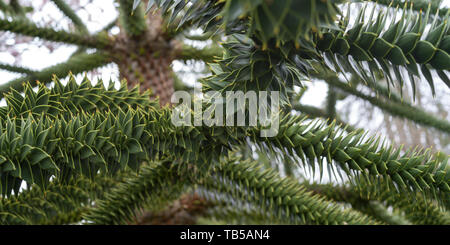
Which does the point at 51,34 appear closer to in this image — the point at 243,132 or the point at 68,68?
the point at 68,68

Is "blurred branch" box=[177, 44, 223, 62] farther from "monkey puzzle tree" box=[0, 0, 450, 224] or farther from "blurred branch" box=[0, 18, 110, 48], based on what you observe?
"monkey puzzle tree" box=[0, 0, 450, 224]

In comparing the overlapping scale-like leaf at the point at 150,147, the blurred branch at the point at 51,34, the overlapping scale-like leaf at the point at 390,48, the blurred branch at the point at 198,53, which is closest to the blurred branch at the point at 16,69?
the blurred branch at the point at 51,34

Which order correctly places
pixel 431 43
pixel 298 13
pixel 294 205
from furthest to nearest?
1. pixel 294 205
2. pixel 431 43
3. pixel 298 13

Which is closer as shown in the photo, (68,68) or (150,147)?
(150,147)

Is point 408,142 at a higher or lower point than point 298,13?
higher

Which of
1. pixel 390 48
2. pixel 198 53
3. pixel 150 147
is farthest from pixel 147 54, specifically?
pixel 390 48

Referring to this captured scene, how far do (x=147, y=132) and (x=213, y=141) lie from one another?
18 cm

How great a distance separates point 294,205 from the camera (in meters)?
1.21

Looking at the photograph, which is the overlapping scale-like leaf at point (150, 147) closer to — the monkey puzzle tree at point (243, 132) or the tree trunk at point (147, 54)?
the monkey puzzle tree at point (243, 132)

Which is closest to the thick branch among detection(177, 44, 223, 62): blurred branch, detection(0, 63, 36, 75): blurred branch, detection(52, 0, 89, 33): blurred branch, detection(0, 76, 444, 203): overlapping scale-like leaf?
detection(0, 63, 36, 75): blurred branch

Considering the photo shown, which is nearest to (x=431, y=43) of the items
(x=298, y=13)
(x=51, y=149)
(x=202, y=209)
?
(x=298, y=13)

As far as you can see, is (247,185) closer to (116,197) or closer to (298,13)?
(116,197)

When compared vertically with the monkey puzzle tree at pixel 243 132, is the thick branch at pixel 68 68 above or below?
above
